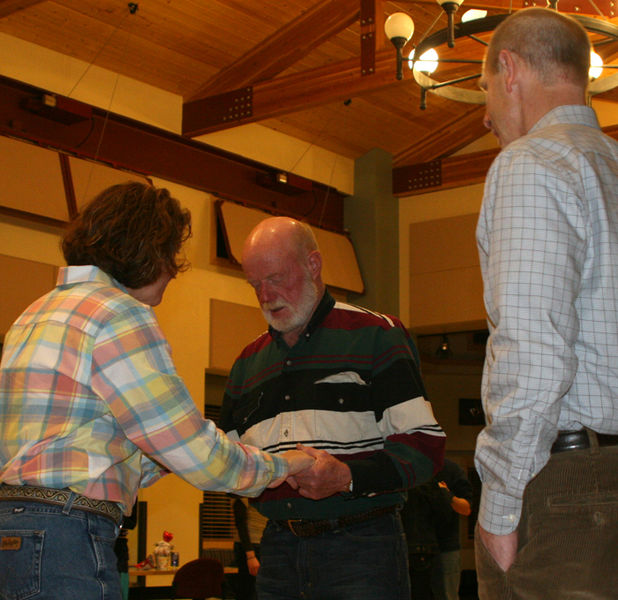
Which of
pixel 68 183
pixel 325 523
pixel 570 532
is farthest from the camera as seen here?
pixel 68 183

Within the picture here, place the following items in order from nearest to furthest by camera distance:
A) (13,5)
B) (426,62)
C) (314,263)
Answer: (314,263), (426,62), (13,5)

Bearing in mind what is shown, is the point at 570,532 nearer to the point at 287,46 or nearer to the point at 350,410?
the point at 350,410

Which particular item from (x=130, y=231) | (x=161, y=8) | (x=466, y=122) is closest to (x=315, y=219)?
(x=466, y=122)

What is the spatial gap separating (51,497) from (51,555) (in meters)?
0.12

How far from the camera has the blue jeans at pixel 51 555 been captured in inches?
75.3

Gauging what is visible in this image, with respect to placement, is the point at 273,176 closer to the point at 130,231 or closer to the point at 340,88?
the point at 340,88

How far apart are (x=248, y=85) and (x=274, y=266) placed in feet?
20.9

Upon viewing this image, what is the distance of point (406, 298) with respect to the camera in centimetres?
1131

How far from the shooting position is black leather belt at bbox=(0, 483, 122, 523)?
6.46 ft

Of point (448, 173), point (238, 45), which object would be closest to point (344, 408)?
point (238, 45)

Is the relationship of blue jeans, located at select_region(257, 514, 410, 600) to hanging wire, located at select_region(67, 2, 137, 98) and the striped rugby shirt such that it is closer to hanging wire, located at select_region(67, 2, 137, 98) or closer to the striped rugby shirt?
the striped rugby shirt

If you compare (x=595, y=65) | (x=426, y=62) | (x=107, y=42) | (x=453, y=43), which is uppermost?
(x=107, y=42)

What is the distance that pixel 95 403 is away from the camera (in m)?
2.05

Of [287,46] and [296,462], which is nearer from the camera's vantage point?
[296,462]
